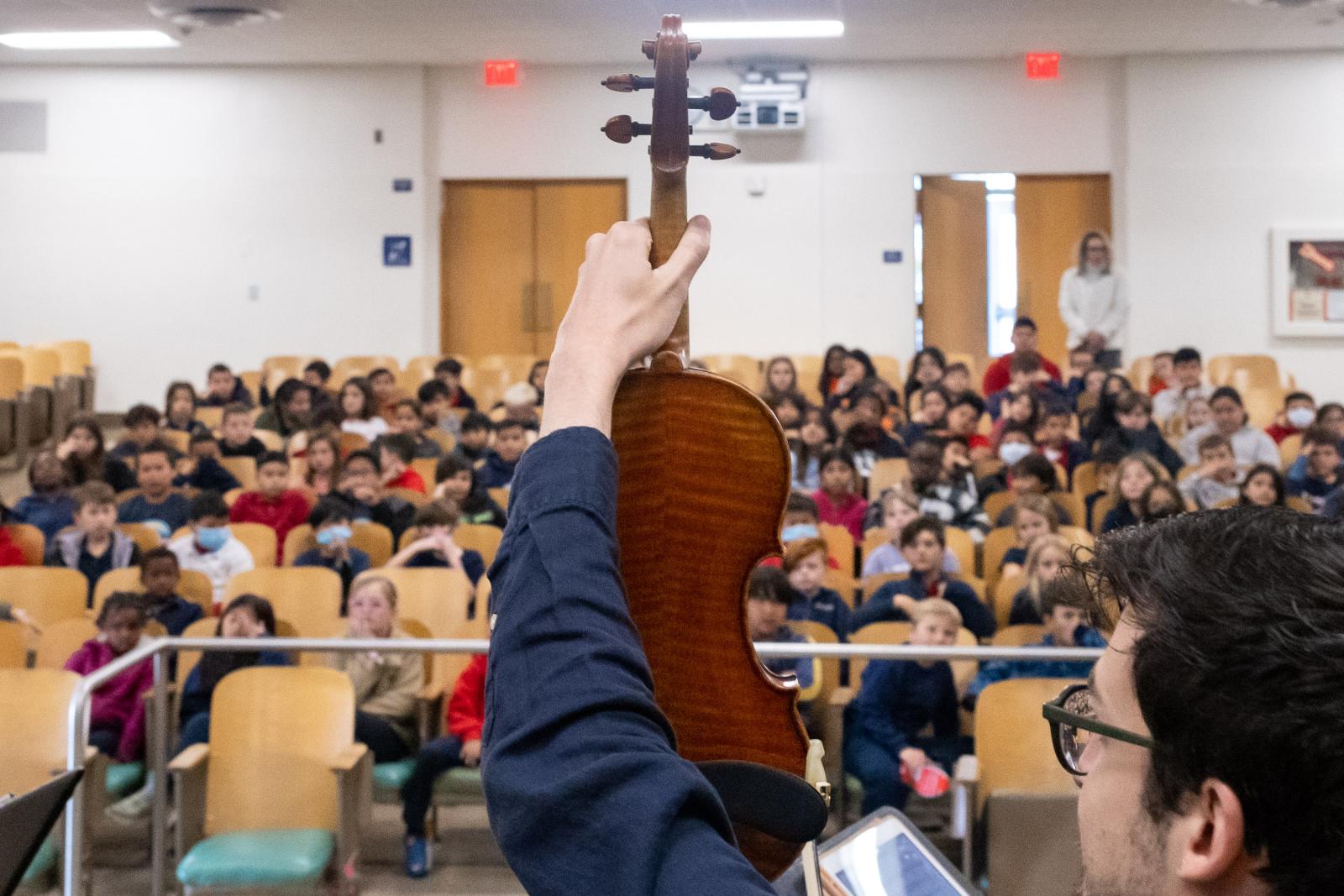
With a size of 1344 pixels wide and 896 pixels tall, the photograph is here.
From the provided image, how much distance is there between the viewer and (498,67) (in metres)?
11.4

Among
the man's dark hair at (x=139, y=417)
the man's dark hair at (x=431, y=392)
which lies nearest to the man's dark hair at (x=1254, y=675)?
the man's dark hair at (x=139, y=417)

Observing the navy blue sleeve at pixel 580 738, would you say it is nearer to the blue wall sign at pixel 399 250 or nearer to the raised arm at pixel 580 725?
the raised arm at pixel 580 725

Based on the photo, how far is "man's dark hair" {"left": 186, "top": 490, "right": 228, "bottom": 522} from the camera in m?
6.09

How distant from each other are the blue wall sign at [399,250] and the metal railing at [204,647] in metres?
8.53

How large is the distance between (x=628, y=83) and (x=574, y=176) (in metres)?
10.8

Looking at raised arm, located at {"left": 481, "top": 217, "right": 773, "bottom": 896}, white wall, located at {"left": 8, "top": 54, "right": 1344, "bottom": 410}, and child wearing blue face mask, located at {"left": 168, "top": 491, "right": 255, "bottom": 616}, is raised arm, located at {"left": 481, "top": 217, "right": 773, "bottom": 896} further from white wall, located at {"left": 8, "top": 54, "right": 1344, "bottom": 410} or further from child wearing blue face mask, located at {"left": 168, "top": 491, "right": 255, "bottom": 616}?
white wall, located at {"left": 8, "top": 54, "right": 1344, "bottom": 410}

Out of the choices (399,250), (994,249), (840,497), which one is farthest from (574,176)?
(840,497)

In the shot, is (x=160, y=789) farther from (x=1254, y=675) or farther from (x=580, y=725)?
(x=1254, y=675)

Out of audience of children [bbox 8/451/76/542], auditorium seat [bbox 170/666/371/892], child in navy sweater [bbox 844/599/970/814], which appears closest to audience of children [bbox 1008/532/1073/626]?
child in navy sweater [bbox 844/599/970/814]

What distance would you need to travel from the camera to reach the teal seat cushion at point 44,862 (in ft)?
10.6

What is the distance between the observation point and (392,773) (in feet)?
13.2

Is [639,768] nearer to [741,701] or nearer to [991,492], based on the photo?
[741,701]

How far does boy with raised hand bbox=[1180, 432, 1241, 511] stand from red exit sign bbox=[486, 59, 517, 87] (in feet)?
22.7

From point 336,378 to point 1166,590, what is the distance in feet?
34.0
